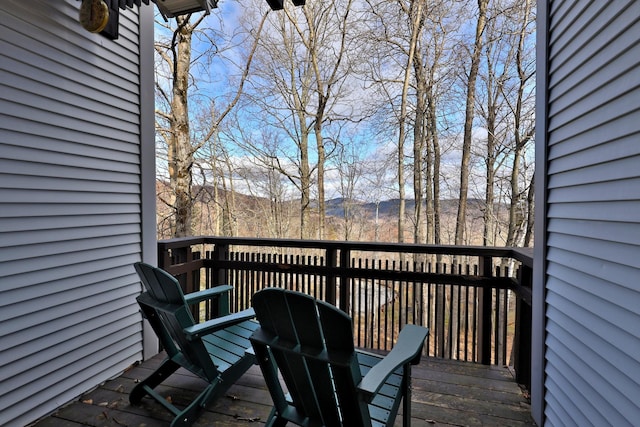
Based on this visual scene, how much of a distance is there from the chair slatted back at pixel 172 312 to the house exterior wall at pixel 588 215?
1.88 meters

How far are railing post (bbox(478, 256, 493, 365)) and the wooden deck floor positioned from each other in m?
0.16

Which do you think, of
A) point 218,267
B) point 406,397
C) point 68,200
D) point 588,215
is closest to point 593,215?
point 588,215

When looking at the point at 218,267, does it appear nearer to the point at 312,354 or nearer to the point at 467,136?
the point at 312,354

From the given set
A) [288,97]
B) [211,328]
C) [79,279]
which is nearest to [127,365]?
[79,279]

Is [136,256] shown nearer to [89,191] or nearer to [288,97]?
[89,191]

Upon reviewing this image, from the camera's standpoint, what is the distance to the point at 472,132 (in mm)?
7523

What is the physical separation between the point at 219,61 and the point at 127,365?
7.47m

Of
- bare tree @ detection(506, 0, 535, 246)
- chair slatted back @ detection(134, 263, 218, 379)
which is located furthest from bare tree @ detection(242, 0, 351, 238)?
chair slatted back @ detection(134, 263, 218, 379)

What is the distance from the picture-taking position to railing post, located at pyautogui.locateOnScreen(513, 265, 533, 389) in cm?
236

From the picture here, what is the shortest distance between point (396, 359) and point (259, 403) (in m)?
1.22

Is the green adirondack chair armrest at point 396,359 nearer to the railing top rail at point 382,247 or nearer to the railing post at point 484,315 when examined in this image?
the railing top rail at point 382,247

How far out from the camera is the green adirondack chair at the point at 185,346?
73.2 inches

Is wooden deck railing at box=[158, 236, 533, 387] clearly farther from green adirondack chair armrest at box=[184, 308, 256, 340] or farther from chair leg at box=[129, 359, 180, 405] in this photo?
green adirondack chair armrest at box=[184, 308, 256, 340]

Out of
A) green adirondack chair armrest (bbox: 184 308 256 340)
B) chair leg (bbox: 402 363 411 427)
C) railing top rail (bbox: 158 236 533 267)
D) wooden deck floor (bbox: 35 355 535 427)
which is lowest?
wooden deck floor (bbox: 35 355 535 427)
